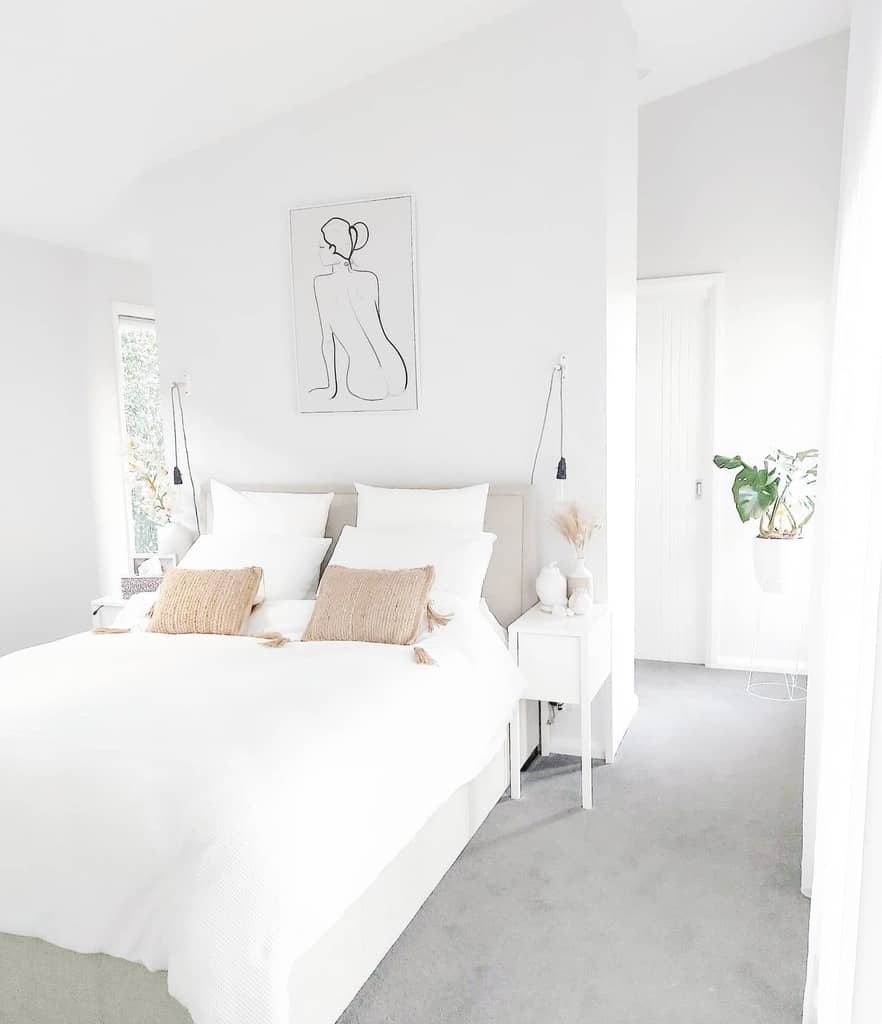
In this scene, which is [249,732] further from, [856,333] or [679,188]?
[679,188]

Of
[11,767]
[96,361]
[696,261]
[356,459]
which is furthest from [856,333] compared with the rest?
[96,361]

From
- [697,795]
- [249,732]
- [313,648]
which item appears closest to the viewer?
[249,732]

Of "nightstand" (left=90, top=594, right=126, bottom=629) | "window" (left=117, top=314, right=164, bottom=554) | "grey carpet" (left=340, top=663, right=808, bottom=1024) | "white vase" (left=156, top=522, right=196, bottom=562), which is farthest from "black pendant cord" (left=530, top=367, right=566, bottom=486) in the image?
"window" (left=117, top=314, right=164, bottom=554)

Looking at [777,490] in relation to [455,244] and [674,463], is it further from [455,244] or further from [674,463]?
[455,244]

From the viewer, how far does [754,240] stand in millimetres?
4582

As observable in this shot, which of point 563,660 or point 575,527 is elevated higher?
point 575,527

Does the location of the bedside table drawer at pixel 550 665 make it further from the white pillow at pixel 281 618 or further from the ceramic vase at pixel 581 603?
the white pillow at pixel 281 618

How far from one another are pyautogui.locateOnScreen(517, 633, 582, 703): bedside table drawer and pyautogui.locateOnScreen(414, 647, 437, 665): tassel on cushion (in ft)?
1.88

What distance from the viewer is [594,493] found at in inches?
139

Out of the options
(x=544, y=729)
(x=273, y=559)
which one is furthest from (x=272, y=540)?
(x=544, y=729)

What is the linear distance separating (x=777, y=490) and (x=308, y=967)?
3.35 meters

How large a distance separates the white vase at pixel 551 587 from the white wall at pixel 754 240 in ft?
5.75

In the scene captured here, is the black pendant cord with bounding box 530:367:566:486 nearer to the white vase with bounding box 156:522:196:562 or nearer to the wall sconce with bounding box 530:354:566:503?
the wall sconce with bounding box 530:354:566:503

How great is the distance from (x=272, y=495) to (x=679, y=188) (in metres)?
2.76
